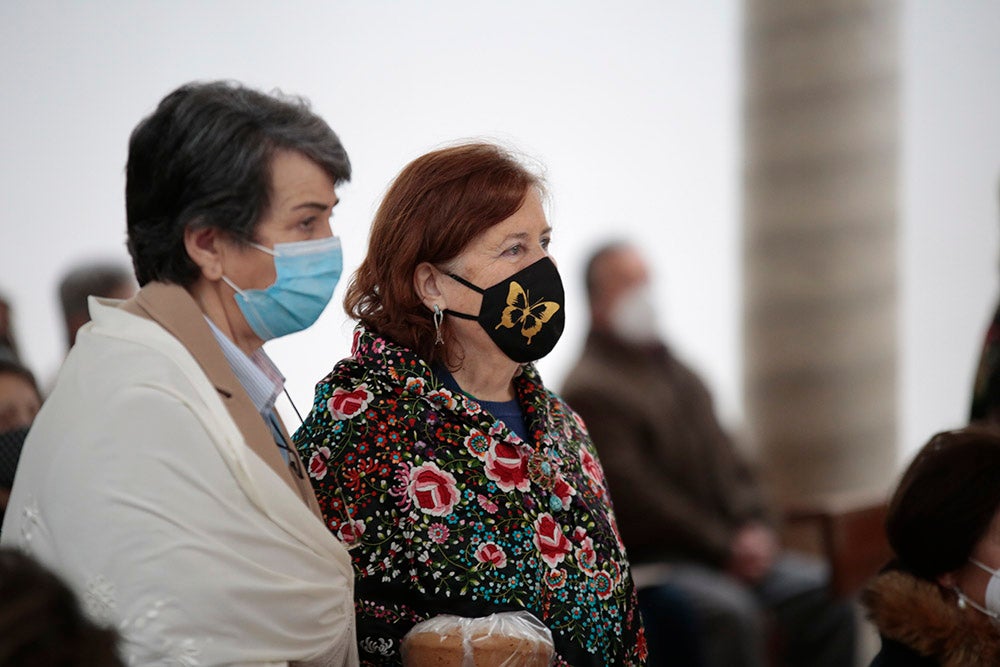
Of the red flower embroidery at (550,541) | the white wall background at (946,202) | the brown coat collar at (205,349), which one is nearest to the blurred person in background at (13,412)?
the brown coat collar at (205,349)

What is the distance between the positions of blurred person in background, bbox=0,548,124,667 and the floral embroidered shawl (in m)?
0.94

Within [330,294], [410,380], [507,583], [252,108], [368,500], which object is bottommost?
[507,583]

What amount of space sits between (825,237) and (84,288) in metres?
3.59

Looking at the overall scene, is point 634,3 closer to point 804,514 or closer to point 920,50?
point 920,50

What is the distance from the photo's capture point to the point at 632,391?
4.61 metres

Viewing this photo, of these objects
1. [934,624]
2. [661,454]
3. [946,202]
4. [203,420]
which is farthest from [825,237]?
[203,420]

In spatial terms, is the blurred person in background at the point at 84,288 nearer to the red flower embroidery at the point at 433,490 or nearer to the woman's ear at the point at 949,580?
the red flower embroidery at the point at 433,490

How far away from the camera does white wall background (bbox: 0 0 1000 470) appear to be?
15.1 feet

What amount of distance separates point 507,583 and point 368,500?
31 cm

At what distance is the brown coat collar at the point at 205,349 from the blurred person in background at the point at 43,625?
1.99 feet

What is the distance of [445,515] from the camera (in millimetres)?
2230

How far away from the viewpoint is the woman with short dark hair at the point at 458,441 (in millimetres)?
2217

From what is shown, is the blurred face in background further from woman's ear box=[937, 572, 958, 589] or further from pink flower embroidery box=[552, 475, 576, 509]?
woman's ear box=[937, 572, 958, 589]

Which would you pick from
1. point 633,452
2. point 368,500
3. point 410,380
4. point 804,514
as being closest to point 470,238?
point 410,380
